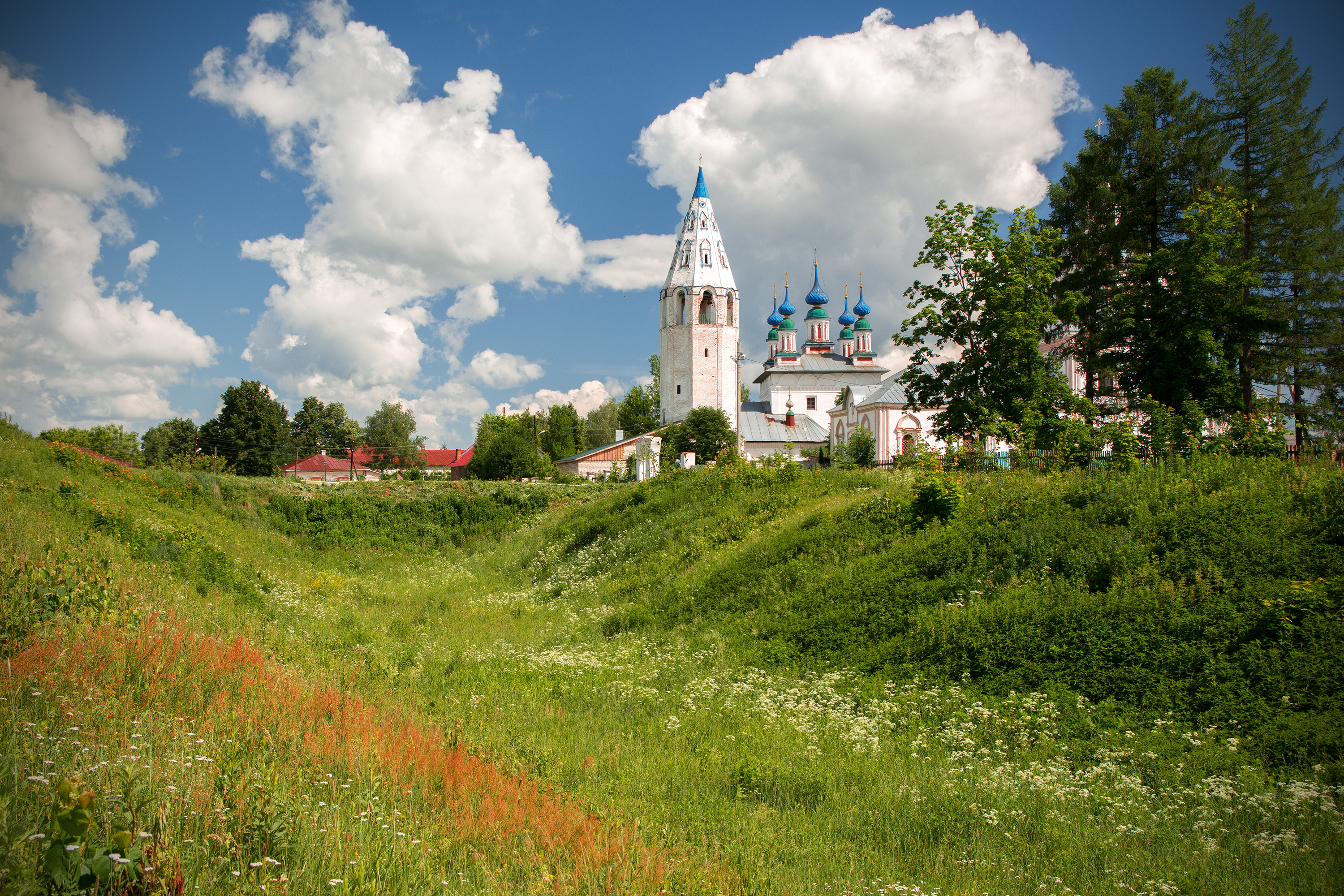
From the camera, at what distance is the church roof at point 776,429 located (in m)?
58.5

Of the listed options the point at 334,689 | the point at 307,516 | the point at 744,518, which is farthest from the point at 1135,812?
the point at 307,516

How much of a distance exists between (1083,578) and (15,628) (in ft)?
35.4

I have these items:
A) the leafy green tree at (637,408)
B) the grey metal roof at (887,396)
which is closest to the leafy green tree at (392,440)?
the leafy green tree at (637,408)

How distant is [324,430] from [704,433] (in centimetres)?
4709

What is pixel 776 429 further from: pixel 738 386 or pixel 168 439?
pixel 168 439

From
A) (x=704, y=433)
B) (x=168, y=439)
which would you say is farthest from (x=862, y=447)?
(x=168, y=439)

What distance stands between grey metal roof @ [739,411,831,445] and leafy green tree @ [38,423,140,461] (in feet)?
135

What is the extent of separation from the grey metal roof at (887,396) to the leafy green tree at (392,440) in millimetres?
49531

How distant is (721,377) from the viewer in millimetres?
62125

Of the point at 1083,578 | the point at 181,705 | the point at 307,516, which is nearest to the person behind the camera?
the point at 181,705

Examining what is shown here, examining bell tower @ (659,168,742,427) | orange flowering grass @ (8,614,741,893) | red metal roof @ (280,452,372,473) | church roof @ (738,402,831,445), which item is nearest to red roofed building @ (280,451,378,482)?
red metal roof @ (280,452,372,473)

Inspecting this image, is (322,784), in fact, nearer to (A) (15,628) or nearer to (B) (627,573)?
(A) (15,628)

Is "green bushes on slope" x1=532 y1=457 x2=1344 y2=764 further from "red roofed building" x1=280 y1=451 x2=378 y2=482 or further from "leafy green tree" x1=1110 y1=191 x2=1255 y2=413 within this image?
"red roofed building" x1=280 y1=451 x2=378 y2=482

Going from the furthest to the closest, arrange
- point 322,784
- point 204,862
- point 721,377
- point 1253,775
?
point 721,377 < point 1253,775 < point 322,784 < point 204,862
